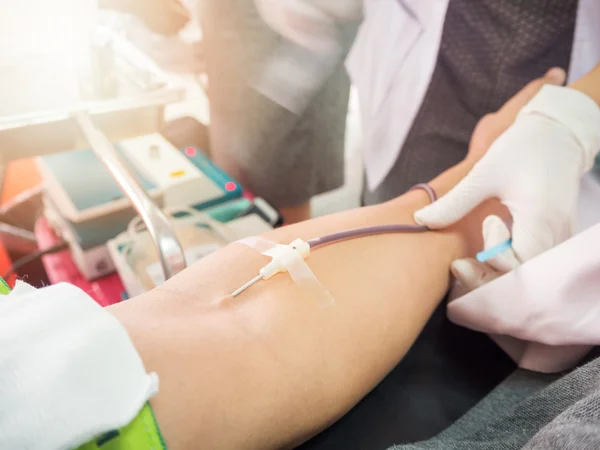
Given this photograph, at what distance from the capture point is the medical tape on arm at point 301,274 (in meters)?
0.49

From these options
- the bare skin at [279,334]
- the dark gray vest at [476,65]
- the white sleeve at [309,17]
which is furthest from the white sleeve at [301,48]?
the bare skin at [279,334]

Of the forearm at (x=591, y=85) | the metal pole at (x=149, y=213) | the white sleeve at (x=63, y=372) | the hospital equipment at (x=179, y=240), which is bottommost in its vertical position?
the hospital equipment at (x=179, y=240)

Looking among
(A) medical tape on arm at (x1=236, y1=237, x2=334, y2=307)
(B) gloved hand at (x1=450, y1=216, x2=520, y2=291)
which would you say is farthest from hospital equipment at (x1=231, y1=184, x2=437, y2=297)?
(B) gloved hand at (x1=450, y1=216, x2=520, y2=291)

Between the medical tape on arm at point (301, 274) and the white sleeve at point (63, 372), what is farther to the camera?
the medical tape on arm at point (301, 274)

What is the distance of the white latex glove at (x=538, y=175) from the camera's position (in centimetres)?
62

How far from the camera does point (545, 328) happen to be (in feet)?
1.67

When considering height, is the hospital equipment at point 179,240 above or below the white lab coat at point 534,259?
below

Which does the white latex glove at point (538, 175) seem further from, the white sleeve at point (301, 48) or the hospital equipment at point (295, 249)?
the white sleeve at point (301, 48)

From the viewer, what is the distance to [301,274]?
0.50m


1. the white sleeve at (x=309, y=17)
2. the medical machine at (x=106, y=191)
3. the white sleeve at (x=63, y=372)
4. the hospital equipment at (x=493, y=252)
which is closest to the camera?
the white sleeve at (x=63, y=372)

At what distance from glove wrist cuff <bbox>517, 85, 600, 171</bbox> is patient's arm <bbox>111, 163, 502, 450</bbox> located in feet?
0.88

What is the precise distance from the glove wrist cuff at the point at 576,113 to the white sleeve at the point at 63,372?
63cm

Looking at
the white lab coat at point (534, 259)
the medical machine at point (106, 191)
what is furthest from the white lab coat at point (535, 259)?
the medical machine at point (106, 191)

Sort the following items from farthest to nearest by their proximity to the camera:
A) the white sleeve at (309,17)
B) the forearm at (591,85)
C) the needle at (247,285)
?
the white sleeve at (309,17) < the forearm at (591,85) < the needle at (247,285)
